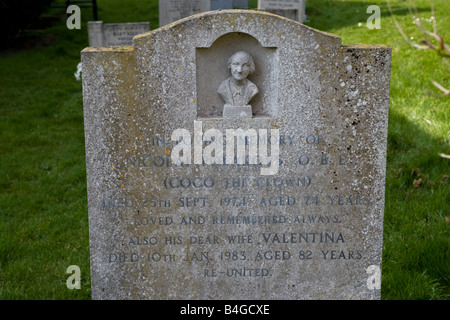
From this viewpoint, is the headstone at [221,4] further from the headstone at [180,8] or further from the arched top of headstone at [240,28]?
the arched top of headstone at [240,28]

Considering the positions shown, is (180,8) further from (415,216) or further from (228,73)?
(228,73)

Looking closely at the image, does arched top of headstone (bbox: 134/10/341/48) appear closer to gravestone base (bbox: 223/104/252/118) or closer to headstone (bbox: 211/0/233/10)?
gravestone base (bbox: 223/104/252/118)

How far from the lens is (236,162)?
291 centimetres

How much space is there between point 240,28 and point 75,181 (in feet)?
11.9

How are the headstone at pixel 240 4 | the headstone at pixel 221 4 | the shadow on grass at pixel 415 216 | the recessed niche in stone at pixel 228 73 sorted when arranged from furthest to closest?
the headstone at pixel 240 4, the headstone at pixel 221 4, the shadow on grass at pixel 415 216, the recessed niche in stone at pixel 228 73

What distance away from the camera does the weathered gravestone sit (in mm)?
2789

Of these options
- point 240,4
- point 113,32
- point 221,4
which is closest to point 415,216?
point 113,32

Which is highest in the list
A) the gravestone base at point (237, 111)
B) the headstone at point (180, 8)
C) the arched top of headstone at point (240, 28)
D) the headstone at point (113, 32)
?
the headstone at point (180, 8)

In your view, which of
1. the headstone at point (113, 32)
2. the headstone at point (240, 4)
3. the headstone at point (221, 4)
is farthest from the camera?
the headstone at point (240, 4)

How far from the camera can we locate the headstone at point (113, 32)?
8781 millimetres

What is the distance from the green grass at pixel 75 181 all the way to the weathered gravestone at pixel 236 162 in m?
0.54

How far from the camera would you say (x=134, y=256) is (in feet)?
9.80

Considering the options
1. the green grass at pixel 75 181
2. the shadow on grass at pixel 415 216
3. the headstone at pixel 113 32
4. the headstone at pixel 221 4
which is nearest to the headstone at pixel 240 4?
the headstone at pixel 221 4

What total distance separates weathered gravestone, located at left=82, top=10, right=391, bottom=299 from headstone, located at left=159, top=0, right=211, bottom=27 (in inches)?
270
